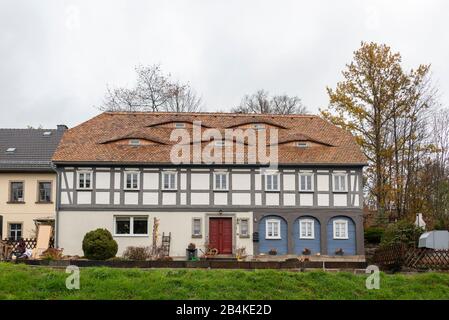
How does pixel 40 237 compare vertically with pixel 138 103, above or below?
below

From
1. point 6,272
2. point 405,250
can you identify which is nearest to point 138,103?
point 405,250

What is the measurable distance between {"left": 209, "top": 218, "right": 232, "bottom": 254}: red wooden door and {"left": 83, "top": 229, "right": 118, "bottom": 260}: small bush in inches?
230

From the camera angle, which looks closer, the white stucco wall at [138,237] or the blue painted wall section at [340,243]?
the white stucco wall at [138,237]

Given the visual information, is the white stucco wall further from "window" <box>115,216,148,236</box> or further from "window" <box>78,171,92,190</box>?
"window" <box>78,171,92,190</box>

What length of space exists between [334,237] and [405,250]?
10805 millimetres

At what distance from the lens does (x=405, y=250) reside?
23969mm


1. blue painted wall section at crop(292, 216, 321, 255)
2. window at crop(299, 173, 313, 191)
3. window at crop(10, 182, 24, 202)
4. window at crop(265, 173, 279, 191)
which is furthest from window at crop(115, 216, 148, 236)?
window at crop(10, 182, 24, 202)

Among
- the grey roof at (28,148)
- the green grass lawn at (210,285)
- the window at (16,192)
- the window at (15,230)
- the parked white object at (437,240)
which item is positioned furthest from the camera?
the grey roof at (28,148)

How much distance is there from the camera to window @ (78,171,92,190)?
34781 millimetres

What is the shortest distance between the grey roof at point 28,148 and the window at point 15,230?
3.32 m

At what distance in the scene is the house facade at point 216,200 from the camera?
113 feet

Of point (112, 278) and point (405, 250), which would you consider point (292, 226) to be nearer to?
point (405, 250)

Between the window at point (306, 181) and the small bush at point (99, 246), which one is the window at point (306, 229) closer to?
the window at point (306, 181)

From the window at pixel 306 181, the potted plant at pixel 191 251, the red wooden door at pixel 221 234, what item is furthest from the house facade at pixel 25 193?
the window at pixel 306 181
